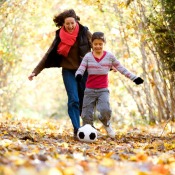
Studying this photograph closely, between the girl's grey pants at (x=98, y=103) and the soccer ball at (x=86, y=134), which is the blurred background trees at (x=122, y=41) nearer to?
the girl's grey pants at (x=98, y=103)

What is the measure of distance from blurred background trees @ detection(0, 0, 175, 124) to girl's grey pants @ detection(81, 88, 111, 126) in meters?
1.76

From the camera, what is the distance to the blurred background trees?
9.40 metres

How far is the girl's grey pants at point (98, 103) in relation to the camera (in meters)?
7.89

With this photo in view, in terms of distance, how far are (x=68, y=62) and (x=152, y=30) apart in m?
2.21

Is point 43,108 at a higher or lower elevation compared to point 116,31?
lower

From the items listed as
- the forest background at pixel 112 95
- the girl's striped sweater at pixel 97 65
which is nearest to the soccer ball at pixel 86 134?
the forest background at pixel 112 95

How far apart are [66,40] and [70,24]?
289 millimetres

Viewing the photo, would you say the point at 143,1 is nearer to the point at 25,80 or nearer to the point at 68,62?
the point at 68,62

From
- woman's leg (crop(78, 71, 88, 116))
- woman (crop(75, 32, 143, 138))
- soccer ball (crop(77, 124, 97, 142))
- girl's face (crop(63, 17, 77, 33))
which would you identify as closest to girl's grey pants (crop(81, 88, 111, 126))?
woman (crop(75, 32, 143, 138))

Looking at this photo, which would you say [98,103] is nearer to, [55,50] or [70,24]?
[55,50]

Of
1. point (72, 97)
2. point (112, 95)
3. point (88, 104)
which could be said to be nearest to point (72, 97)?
point (72, 97)

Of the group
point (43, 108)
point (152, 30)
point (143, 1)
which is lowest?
point (43, 108)

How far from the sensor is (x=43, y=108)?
63750 millimetres

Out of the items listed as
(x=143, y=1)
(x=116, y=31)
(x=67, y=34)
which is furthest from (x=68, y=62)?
(x=116, y=31)
